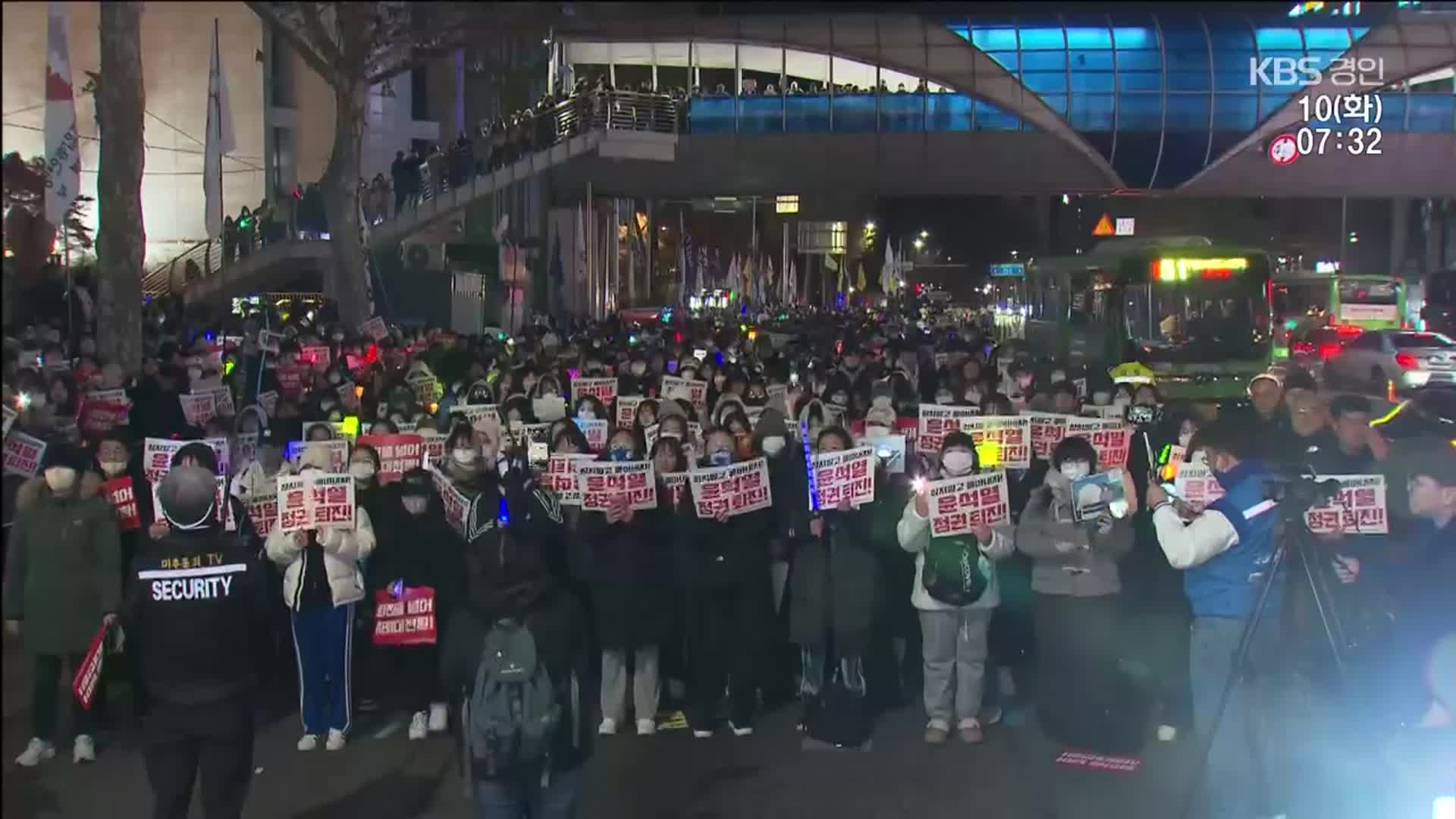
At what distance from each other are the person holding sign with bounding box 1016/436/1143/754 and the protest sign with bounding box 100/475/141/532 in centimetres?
539

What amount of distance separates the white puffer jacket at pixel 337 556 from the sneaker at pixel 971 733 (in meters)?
3.67

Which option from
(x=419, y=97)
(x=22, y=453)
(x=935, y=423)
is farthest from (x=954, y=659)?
(x=419, y=97)

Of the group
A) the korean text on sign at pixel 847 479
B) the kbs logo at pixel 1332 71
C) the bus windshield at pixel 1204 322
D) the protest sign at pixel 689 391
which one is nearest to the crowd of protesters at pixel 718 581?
the korean text on sign at pixel 847 479

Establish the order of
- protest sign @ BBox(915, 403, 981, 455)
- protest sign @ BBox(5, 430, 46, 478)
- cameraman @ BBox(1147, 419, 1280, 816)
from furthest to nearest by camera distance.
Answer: protest sign @ BBox(915, 403, 981, 455), cameraman @ BBox(1147, 419, 1280, 816), protest sign @ BBox(5, 430, 46, 478)

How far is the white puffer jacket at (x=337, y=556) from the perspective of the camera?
7.89 metres

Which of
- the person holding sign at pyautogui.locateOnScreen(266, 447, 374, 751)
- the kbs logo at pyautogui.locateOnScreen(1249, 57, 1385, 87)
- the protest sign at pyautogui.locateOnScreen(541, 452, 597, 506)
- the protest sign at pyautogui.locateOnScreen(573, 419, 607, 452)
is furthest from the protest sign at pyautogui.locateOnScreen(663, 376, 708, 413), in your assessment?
the kbs logo at pyautogui.locateOnScreen(1249, 57, 1385, 87)

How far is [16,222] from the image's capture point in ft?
13.2

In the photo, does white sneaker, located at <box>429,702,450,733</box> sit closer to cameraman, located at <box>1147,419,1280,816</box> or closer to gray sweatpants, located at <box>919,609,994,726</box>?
gray sweatpants, located at <box>919,609,994,726</box>

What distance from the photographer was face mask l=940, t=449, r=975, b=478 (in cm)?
810

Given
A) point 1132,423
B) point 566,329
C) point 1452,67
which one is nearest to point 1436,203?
point 1452,67

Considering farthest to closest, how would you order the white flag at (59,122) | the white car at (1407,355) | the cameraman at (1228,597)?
the white car at (1407,355), the cameraman at (1228,597), the white flag at (59,122)

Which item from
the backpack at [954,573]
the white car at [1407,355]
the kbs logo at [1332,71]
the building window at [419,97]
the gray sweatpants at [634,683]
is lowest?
the gray sweatpants at [634,683]

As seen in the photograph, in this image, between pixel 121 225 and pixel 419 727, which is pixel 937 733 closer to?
pixel 419 727

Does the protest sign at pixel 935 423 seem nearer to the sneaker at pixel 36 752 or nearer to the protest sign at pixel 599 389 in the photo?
the protest sign at pixel 599 389
